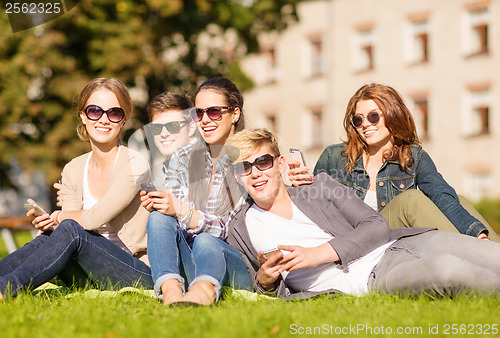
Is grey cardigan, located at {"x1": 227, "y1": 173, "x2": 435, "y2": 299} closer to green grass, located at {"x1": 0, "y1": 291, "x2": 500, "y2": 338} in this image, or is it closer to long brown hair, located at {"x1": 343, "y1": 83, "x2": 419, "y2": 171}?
green grass, located at {"x1": 0, "y1": 291, "x2": 500, "y2": 338}

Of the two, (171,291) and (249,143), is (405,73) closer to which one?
(249,143)

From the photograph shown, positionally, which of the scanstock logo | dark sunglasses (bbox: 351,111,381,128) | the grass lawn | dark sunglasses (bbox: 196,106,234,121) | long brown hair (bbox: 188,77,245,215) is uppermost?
the scanstock logo

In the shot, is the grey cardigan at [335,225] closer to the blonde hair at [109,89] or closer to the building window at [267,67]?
the blonde hair at [109,89]

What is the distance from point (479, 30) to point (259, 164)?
22.4m

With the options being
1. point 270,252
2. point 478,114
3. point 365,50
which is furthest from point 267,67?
point 270,252

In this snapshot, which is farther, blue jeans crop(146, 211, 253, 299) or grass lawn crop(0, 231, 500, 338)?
Answer: blue jeans crop(146, 211, 253, 299)

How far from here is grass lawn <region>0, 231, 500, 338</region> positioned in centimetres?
327

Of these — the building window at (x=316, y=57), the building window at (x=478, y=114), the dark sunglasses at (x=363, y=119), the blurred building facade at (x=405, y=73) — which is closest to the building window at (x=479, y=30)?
the blurred building facade at (x=405, y=73)

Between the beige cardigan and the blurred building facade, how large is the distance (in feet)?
57.9

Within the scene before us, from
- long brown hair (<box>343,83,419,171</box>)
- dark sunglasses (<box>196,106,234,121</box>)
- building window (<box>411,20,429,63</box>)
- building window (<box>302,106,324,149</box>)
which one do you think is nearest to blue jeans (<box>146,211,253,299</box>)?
dark sunglasses (<box>196,106,234,121</box>)

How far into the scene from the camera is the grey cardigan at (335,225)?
14.0ft

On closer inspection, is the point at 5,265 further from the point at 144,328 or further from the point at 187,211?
the point at 144,328

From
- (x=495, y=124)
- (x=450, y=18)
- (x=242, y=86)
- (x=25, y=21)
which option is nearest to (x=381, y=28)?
(x=450, y=18)

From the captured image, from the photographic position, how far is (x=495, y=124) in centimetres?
2397
